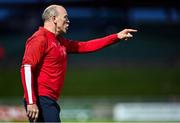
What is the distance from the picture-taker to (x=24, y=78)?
5352mm

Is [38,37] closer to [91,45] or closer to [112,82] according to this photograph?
[91,45]

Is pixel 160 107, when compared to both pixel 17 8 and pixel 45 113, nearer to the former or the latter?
pixel 17 8

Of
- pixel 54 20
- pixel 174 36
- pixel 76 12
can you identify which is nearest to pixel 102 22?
pixel 76 12

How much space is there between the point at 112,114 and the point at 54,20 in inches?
404

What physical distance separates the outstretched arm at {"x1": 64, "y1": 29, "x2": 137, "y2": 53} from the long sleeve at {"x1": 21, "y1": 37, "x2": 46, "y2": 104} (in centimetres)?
71

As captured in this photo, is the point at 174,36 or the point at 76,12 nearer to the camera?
the point at 76,12

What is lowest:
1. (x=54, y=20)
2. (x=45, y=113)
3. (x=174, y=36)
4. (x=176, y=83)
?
(x=45, y=113)

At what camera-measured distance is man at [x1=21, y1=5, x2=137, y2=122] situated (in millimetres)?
5355

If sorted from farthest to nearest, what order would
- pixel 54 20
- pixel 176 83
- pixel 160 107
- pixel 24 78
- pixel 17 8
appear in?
pixel 176 83 → pixel 17 8 → pixel 160 107 → pixel 54 20 → pixel 24 78

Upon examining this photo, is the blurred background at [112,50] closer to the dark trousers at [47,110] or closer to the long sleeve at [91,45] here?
the long sleeve at [91,45]

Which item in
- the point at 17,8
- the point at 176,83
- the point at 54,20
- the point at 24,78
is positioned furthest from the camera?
the point at 176,83

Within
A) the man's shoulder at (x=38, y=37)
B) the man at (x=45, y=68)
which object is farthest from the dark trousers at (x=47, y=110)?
the man's shoulder at (x=38, y=37)

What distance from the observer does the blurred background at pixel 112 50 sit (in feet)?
58.0

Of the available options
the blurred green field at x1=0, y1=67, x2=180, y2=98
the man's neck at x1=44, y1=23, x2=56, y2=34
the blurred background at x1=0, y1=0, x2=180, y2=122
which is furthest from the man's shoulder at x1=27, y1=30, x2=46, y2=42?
A: the blurred green field at x1=0, y1=67, x2=180, y2=98
